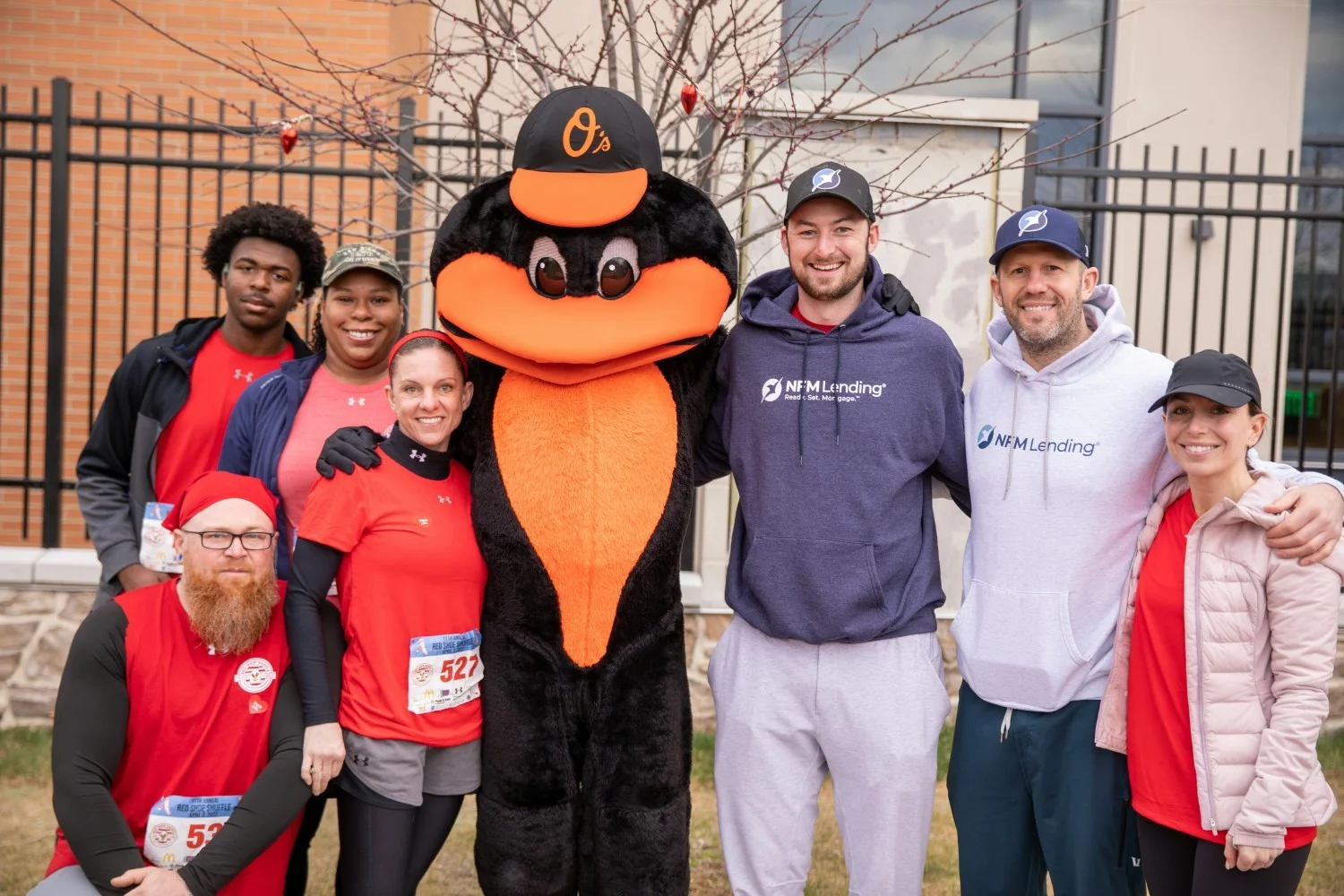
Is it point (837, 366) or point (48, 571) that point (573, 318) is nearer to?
point (837, 366)

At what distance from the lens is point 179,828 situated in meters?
3.00

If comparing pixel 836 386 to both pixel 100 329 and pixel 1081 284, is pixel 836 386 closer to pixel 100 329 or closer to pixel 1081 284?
pixel 1081 284

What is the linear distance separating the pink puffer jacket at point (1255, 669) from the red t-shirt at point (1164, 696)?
0.04m

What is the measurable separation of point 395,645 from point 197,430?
124cm

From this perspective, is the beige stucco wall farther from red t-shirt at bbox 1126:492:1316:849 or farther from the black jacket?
the black jacket

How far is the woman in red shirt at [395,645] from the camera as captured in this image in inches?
119

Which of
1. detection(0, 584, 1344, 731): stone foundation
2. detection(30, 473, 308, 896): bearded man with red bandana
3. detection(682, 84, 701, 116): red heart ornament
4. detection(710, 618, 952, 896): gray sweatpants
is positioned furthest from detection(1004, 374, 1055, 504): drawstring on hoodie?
detection(0, 584, 1344, 731): stone foundation

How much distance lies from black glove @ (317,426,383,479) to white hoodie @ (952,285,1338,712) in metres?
1.64

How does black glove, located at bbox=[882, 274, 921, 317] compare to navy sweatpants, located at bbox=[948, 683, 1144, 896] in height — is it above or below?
above

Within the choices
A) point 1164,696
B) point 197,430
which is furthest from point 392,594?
point 1164,696

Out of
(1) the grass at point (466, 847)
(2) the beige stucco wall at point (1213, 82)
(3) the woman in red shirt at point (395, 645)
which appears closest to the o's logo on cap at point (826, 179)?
(3) the woman in red shirt at point (395, 645)

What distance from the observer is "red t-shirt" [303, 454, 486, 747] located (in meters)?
3.02

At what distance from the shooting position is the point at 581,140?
3.27 m

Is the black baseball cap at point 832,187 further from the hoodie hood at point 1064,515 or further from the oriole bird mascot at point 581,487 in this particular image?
the hoodie hood at point 1064,515
